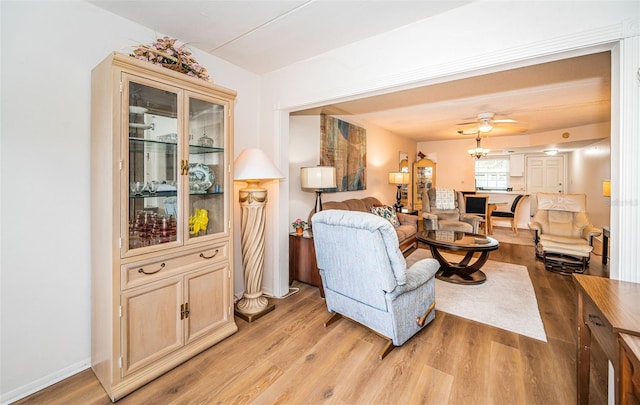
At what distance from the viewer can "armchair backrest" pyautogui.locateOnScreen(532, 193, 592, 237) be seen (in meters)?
4.13

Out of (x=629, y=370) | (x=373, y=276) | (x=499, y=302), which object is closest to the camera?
(x=629, y=370)

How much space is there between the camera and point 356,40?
2275mm

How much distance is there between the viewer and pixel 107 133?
1622mm

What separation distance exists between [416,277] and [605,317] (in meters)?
1.17

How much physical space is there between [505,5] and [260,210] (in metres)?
2.37

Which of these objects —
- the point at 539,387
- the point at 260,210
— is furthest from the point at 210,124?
the point at 539,387

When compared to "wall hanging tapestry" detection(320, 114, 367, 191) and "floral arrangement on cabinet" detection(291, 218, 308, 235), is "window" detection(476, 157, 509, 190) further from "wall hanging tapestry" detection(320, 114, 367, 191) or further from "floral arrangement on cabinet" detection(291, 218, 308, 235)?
"floral arrangement on cabinet" detection(291, 218, 308, 235)

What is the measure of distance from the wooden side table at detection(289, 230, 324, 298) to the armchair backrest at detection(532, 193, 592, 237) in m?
3.85

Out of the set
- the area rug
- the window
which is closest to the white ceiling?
the area rug

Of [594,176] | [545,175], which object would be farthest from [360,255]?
[545,175]

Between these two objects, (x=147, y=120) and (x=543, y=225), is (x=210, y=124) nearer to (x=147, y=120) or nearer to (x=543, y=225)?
(x=147, y=120)

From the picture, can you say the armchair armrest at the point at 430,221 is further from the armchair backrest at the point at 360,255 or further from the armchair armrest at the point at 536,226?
the armchair backrest at the point at 360,255

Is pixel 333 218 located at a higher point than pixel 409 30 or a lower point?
lower

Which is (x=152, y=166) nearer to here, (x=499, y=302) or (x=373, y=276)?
(x=373, y=276)
